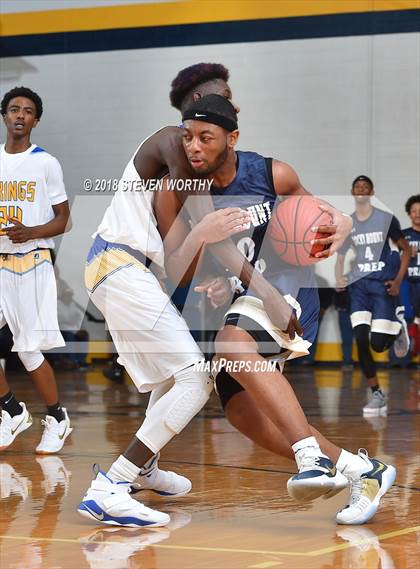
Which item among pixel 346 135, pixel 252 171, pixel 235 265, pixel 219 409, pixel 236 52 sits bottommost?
pixel 219 409

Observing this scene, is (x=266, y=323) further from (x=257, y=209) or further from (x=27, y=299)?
(x=27, y=299)

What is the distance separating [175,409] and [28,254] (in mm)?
2726

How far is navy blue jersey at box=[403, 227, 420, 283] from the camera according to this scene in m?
12.2

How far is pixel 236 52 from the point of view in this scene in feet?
50.0

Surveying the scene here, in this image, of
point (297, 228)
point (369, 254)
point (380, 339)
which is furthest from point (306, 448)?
point (369, 254)

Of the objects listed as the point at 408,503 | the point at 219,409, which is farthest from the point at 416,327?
the point at 408,503

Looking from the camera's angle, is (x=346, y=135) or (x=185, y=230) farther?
(x=346, y=135)

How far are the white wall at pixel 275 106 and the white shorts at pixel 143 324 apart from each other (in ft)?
33.3

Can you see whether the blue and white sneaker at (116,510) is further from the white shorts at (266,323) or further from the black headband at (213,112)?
the black headband at (213,112)

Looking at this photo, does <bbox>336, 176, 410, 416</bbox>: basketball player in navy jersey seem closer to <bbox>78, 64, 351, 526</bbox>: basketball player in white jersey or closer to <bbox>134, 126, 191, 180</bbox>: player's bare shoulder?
<bbox>78, 64, 351, 526</bbox>: basketball player in white jersey

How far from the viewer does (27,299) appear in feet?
23.4

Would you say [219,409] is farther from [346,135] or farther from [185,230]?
[346,135]

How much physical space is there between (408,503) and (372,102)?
10.2 metres

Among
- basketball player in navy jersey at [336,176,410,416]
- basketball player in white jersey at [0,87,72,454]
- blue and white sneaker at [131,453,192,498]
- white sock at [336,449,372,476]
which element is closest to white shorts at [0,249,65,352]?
basketball player in white jersey at [0,87,72,454]
